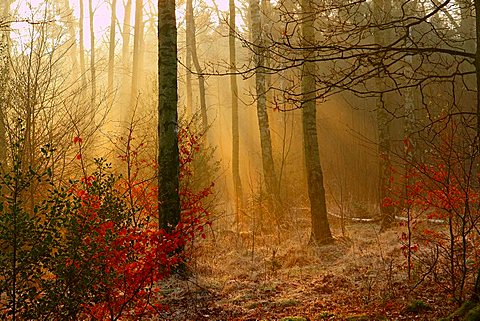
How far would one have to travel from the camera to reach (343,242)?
35.3 ft

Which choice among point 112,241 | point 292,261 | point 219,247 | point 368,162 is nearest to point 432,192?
point 292,261

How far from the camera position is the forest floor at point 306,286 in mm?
6027

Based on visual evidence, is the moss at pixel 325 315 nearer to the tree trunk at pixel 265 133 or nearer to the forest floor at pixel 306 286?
the forest floor at pixel 306 286

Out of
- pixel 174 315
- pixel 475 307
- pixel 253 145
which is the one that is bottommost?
pixel 174 315

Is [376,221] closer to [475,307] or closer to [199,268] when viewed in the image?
[199,268]

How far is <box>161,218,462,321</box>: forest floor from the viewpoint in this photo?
603 centimetres

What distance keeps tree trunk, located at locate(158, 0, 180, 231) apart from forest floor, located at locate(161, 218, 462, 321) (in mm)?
1106

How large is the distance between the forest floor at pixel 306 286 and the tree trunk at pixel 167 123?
1.11 metres

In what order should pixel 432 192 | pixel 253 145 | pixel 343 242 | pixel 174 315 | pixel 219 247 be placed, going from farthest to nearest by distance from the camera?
pixel 253 145 → pixel 219 247 → pixel 343 242 → pixel 432 192 → pixel 174 315

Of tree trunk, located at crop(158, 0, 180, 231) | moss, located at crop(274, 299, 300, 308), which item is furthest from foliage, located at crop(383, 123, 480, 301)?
tree trunk, located at crop(158, 0, 180, 231)

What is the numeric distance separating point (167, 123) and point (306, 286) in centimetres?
358

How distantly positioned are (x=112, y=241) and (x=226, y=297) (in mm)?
2871

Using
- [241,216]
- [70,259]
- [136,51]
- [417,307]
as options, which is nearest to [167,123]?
[70,259]

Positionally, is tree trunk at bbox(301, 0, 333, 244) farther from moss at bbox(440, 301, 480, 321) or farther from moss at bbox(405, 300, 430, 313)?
moss at bbox(440, 301, 480, 321)
